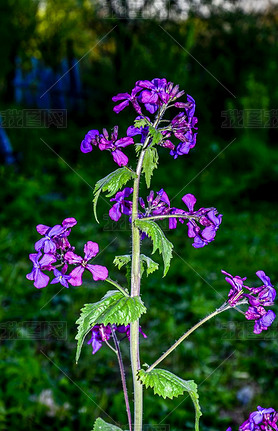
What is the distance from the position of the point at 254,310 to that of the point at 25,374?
5.86 feet

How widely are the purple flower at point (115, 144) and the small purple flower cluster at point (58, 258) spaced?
0.14 meters

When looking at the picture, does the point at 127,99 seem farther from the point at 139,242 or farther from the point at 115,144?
the point at 139,242

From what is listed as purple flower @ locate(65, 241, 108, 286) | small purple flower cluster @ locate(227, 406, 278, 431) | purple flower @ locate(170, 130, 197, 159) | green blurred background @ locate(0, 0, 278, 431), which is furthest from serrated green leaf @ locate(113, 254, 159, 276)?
green blurred background @ locate(0, 0, 278, 431)

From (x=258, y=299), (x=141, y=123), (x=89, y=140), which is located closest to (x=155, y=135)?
(x=141, y=123)

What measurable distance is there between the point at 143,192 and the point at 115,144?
422cm

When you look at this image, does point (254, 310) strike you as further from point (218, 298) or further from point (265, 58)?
point (265, 58)

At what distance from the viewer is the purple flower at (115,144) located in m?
1.03

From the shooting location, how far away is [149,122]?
1008 mm

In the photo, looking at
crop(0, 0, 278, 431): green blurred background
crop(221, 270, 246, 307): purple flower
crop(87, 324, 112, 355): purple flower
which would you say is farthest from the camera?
crop(0, 0, 278, 431): green blurred background

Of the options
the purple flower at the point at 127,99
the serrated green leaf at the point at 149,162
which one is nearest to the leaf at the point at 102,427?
the serrated green leaf at the point at 149,162

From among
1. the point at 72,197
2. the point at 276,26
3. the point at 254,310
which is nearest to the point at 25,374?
the point at 254,310

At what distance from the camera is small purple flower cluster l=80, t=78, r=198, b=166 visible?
1004mm

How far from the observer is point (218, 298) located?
146 inches

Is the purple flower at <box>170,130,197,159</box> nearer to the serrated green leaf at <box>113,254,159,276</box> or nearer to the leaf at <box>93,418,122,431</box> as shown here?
the serrated green leaf at <box>113,254,159,276</box>
